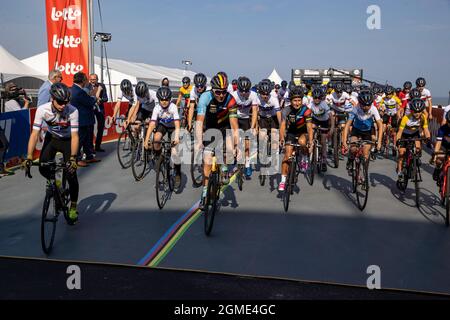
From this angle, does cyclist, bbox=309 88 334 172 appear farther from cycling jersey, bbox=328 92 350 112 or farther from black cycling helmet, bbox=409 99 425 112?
black cycling helmet, bbox=409 99 425 112

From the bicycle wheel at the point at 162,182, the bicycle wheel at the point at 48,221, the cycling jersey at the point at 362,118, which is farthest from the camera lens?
the cycling jersey at the point at 362,118

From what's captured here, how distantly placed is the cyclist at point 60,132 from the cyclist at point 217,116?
1722 millimetres

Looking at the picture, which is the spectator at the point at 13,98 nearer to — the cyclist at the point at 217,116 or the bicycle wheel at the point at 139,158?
the bicycle wheel at the point at 139,158

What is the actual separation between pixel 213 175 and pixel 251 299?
2231 millimetres

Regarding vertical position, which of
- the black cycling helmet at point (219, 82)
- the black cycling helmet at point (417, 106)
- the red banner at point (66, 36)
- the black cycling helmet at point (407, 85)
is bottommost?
the black cycling helmet at point (417, 106)

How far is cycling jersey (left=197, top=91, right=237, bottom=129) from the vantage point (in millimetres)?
6605

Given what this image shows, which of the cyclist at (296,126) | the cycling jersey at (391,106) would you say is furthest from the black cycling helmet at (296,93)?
the cycling jersey at (391,106)

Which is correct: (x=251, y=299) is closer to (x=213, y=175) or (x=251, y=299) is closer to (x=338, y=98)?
(x=213, y=175)

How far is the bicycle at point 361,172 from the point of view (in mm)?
7398

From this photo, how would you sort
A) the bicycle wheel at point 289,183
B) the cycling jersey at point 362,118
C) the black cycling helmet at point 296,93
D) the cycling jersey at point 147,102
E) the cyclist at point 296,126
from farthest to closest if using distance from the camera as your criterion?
1. the cycling jersey at point 147,102
2. the cycling jersey at point 362,118
3. the black cycling helmet at point 296,93
4. the cyclist at point 296,126
5. the bicycle wheel at point 289,183

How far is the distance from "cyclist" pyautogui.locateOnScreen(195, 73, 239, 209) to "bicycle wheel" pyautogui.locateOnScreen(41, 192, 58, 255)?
1930mm

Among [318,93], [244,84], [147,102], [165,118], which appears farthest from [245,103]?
[147,102]

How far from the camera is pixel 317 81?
28.5 metres

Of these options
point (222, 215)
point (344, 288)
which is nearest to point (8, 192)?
point (222, 215)
